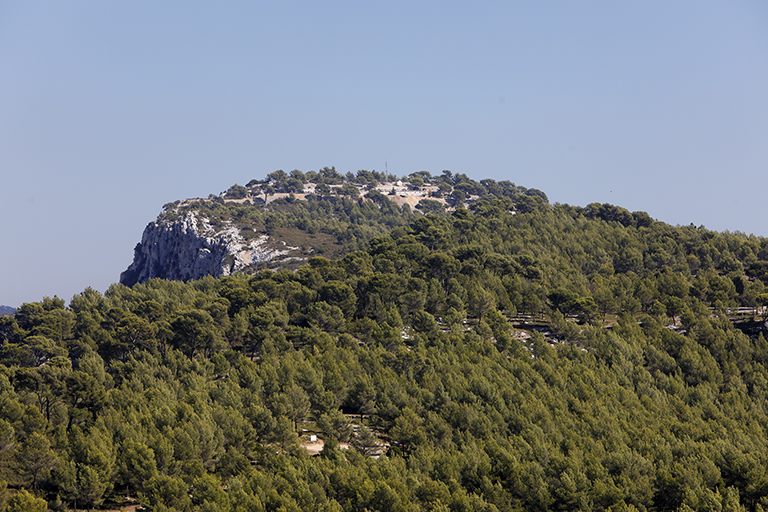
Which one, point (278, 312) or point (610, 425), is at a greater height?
point (278, 312)

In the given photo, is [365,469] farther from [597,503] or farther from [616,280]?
[616,280]

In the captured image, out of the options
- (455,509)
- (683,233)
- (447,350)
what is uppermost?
(683,233)

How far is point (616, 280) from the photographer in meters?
128

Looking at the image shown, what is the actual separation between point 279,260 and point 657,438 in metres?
143

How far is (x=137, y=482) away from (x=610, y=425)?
167 feet

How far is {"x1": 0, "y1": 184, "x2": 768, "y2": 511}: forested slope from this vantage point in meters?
62.3

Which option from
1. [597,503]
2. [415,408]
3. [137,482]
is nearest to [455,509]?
[597,503]

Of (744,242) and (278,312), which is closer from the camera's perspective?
(278,312)

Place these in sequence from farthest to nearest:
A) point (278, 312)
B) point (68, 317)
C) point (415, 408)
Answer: point (68, 317) < point (278, 312) < point (415, 408)

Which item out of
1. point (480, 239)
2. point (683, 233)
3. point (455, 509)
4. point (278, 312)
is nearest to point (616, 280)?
point (480, 239)

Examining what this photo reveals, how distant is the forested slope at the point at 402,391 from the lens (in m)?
62.3

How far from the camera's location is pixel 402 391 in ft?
268

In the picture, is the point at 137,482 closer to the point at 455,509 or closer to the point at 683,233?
the point at 455,509

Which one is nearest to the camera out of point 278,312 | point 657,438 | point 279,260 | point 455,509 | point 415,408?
point 455,509
